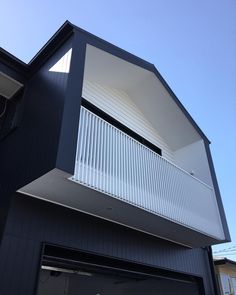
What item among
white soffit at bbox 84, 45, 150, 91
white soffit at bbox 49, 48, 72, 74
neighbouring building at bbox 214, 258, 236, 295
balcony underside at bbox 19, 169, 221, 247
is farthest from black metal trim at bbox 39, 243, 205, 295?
white soffit at bbox 84, 45, 150, 91

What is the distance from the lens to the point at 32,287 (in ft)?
13.5

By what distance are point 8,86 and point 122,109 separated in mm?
3125

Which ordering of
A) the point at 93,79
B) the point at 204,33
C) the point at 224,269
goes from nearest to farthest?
the point at 93,79
the point at 204,33
the point at 224,269

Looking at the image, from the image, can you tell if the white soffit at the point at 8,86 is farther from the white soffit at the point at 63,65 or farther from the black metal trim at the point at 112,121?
the black metal trim at the point at 112,121

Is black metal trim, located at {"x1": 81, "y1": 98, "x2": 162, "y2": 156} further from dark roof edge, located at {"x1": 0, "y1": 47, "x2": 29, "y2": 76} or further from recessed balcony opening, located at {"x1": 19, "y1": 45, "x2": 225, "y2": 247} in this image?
dark roof edge, located at {"x1": 0, "y1": 47, "x2": 29, "y2": 76}

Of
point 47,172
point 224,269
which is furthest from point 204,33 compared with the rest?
point 224,269

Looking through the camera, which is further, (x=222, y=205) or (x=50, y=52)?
(x=222, y=205)

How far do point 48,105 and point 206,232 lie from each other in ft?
15.0

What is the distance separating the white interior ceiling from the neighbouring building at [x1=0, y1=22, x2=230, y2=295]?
3 cm

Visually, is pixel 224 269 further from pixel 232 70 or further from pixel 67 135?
pixel 67 135

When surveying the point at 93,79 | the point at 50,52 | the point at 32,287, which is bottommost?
the point at 32,287

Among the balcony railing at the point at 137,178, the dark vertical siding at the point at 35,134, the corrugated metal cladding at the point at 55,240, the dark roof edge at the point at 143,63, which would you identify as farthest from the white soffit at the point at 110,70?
the corrugated metal cladding at the point at 55,240

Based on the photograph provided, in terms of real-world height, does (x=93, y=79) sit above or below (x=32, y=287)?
above

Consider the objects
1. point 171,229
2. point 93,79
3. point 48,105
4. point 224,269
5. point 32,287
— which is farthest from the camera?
point 224,269
